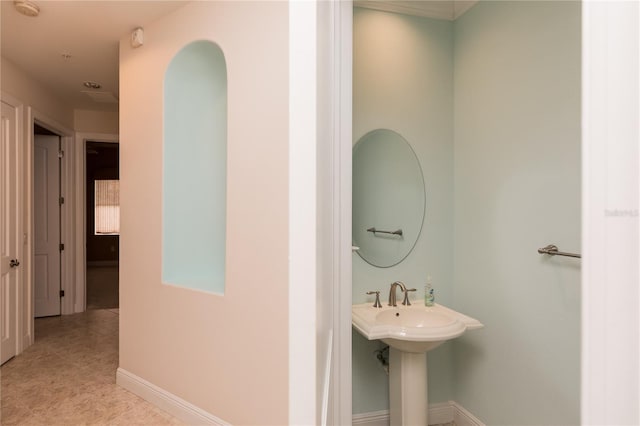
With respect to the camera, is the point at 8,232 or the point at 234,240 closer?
the point at 234,240

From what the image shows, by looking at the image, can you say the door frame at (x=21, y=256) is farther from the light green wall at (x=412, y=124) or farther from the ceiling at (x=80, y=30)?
the light green wall at (x=412, y=124)

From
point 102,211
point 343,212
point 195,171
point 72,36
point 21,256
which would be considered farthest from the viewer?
point 102,211

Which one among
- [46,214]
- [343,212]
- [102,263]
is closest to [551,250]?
[343,212]

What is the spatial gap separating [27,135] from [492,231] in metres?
3.97

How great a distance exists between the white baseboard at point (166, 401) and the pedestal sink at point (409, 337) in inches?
37.7

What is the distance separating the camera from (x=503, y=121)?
2.06m

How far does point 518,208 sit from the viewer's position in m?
1.97

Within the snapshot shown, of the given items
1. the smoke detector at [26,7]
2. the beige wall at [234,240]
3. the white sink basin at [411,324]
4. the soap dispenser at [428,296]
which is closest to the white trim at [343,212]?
the beige wall at [234,240]

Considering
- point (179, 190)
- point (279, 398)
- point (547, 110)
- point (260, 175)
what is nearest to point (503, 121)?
point (547, 110)

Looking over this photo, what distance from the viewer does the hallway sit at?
2309 mm

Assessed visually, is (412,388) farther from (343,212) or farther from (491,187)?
(343,212)

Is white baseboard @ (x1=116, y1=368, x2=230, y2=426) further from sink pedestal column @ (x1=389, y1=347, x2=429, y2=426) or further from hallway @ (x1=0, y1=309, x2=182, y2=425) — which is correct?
sink pedestal column @ (x1=389, y1=347, x2=429, y2=426)

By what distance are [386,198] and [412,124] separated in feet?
1.64
